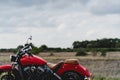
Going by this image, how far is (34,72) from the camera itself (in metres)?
13.9

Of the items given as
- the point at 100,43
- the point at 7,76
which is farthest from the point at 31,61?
the point at 100,43

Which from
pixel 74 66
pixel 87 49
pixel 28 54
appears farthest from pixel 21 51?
pixel 87 49

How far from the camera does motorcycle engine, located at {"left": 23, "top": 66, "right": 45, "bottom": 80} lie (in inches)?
546

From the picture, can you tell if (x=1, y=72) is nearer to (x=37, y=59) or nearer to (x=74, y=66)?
(x=37, y=59)

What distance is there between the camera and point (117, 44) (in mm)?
85375

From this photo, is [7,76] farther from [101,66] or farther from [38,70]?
[101,66]

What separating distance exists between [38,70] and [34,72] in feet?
0.38

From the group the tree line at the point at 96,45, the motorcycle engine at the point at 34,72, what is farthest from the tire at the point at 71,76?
the tree line at the point at 96,45

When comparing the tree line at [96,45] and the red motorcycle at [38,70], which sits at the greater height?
the tree line at [96,45]

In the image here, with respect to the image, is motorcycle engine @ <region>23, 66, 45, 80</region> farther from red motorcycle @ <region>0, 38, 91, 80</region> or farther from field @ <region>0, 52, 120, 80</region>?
field @ <region>0, 52, 120, 80</region>

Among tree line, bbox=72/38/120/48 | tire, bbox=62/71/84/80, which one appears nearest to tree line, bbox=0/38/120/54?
tree line, bbox=72/38/120/48

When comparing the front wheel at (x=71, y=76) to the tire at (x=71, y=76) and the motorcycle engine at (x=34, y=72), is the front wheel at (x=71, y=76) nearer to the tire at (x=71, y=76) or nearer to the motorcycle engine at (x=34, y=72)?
the tire at (x=71, y=76)

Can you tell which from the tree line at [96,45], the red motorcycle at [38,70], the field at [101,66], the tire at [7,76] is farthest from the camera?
the tree line at [96,45]

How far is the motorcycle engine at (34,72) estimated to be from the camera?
45.5ft
